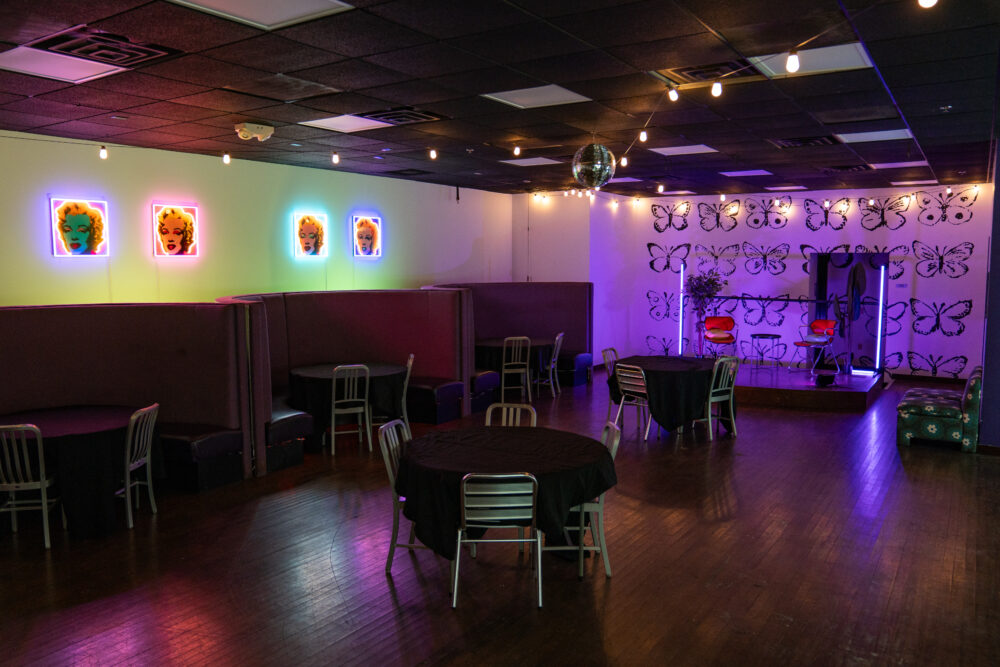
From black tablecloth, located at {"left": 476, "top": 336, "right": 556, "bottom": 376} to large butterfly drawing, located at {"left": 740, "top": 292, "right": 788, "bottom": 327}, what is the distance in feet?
14.0

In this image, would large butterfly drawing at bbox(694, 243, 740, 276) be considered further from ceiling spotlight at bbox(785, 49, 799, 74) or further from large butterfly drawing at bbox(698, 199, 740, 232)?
ceiling spotlight at bbox(785, 49, 799, 74)

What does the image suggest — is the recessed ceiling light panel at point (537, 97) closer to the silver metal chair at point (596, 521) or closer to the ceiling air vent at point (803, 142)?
the silver metal chair at point (596, 521)

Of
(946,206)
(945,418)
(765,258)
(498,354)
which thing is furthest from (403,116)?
(946,206)

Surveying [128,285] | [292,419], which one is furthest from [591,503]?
[128,285]

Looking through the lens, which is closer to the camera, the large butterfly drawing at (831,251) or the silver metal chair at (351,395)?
the silver metal chair at (351,395)

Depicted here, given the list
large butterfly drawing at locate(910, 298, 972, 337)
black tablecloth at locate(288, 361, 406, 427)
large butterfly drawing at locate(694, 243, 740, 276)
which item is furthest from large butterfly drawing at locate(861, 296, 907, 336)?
black tablecloth at locate(288, 361, 406, 427)

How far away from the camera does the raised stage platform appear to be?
948cm

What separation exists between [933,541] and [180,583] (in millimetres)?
4853

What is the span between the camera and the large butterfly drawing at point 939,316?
11.4 m

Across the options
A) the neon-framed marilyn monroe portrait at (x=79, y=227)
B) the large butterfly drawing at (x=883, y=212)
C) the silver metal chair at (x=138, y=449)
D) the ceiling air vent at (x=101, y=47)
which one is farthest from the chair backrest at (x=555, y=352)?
the ceiling air vent at (x=101, y=47)

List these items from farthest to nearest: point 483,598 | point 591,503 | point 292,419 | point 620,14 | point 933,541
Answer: point 292,419
point 933,541
point 591,503
point 483,598
point 620,14

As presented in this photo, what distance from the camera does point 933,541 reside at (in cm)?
495

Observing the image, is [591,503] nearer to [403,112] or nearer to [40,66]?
[403,112]

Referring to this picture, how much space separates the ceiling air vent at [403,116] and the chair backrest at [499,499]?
11.4 ft
